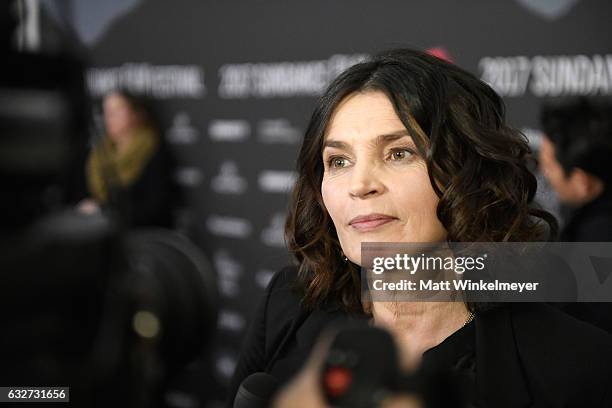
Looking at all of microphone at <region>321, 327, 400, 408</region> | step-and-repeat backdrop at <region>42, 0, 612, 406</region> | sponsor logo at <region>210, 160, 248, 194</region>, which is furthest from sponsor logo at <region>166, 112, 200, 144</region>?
microphone at <region>321, 327, 400, 408</region>

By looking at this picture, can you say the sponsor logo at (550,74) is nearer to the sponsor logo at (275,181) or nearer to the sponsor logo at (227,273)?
the sponsor logo at (275,181)

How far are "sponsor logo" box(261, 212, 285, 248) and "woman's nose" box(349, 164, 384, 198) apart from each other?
267 cm

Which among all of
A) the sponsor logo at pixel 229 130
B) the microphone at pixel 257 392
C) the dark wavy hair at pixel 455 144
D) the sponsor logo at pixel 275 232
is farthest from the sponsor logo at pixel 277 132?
the microphone at pixel 257 392

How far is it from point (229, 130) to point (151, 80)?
2.66ft

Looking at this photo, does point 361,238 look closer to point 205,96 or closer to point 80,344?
point 80,344

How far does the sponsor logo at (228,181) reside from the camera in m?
4.20

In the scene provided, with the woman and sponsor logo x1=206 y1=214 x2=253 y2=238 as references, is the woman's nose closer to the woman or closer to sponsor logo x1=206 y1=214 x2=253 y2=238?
the woman

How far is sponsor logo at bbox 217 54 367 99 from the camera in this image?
3609 millimetres

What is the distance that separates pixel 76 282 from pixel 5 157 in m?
0.48

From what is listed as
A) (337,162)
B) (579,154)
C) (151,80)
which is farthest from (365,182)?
(151,80)

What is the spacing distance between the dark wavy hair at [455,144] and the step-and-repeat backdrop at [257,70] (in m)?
1.40

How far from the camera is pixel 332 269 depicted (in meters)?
1.54

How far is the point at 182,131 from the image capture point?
4570mm

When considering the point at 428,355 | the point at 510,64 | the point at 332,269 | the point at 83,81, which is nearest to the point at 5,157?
the point at 83,81
